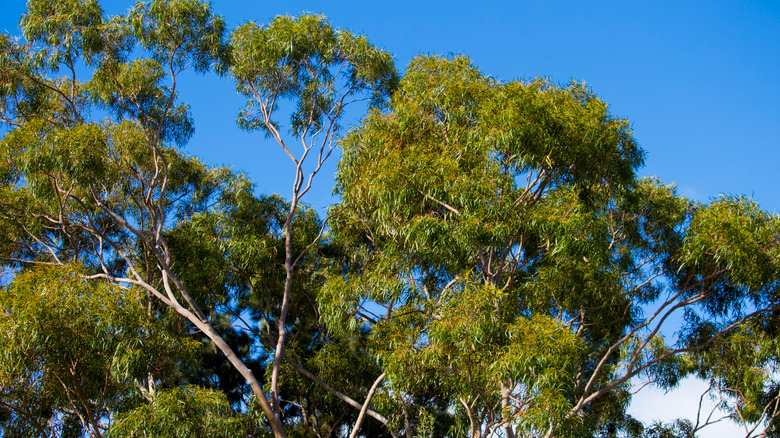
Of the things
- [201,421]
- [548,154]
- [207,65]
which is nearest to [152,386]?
[201,421]

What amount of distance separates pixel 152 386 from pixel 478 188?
17.8 ft

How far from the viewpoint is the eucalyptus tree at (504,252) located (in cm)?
760

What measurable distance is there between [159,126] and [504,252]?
18.8 ft

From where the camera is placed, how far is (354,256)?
11391 mm

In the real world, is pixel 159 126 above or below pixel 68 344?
above

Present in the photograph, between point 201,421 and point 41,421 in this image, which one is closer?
point 201,421

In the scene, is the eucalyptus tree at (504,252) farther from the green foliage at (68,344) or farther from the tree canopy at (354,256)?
the green foliage at (68,344)

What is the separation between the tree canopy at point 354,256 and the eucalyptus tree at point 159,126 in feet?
0.14

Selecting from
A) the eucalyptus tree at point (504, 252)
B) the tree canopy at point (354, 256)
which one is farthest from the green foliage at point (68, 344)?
the eucalyptus tree at point (504, 252)

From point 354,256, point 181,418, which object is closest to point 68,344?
point 181,418

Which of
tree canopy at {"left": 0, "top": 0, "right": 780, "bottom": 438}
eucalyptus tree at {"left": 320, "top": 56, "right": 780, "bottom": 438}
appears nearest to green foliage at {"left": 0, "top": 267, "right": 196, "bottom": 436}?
tree canopy at {"left": 0, "top": 0, "right": 780, "bottom": 438}

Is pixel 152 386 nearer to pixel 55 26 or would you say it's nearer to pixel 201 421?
pixel 201 421

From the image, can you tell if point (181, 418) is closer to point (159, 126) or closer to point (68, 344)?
point (68, 344)

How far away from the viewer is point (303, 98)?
1176 centimetres
